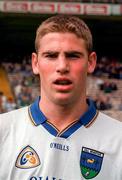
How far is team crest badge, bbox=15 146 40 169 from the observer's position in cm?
220

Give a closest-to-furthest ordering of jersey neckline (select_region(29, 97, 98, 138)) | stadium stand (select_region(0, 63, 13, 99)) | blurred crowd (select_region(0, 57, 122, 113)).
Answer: jersey neckline (select_region(29, 97, 98, 138)) → blurred crowd (select_region(0, 57, 122, 113)) → stadium stand (select_region(0, 63, 13, 99))

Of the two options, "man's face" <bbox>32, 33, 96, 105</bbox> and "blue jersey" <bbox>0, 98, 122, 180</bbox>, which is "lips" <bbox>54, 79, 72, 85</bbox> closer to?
"man's face" <bbox>32, 33, 96, 105</bbox>

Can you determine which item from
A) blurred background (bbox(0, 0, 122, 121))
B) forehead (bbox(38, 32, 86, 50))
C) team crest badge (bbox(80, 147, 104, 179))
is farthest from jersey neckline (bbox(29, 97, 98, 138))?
blurred background (bbox(0, 0, 122, 121))

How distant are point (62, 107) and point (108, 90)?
17679 mm

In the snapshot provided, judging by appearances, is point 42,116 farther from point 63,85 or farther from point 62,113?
point 63,85

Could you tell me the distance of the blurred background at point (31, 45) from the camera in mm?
19141

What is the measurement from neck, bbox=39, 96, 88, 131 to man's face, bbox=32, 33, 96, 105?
0.25ft

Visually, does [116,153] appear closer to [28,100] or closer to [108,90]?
[28,100]

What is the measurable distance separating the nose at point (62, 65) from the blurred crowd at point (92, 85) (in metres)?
13.9

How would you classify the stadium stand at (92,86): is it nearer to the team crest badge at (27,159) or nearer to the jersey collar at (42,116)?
the jersey collar at (42,116)

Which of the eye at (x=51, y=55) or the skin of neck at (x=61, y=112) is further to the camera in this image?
the skin of neck at (x=61, y=112)

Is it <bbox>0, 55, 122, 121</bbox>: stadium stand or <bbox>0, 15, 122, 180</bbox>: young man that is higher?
<bbox>0, 15, 122, 180</bbox>: young man

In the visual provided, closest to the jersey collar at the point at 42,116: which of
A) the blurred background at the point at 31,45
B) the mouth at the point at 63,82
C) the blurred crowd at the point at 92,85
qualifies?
the mouth at the point at 63,82

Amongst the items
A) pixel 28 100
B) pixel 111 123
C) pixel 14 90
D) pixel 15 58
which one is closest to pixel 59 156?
pixel 111 123
